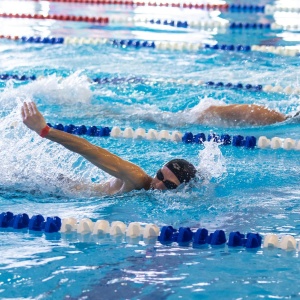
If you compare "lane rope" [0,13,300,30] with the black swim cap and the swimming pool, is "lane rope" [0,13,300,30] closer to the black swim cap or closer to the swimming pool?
the swimming pool

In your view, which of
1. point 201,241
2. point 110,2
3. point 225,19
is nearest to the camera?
point 201,241

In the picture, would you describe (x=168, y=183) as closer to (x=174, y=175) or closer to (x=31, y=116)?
(x=174, y=175)

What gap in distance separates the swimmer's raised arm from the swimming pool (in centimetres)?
12

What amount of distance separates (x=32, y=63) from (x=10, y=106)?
170 cm

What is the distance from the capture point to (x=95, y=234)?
360cm

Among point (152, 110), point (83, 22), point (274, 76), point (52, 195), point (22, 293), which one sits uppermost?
point (83, 22)

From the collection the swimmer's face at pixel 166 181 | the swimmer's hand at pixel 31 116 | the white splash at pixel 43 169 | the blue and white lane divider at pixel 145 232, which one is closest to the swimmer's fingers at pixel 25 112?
the swimmer's hand at pixel 31 116

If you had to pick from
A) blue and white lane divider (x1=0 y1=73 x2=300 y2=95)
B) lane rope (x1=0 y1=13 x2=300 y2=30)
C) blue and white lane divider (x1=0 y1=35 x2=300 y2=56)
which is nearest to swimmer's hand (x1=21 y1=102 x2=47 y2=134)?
blue and white lane divider (x1=0 y1=73 x2=300 y2=95)

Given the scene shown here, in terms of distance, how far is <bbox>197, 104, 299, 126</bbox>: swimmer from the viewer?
572 centimetres

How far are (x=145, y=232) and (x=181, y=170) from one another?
58cm

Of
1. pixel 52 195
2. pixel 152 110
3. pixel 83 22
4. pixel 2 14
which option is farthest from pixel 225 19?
pixel 52 195

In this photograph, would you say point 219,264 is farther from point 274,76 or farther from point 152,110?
point 274,76

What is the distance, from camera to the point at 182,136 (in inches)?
215

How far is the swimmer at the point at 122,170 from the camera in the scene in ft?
12.7
